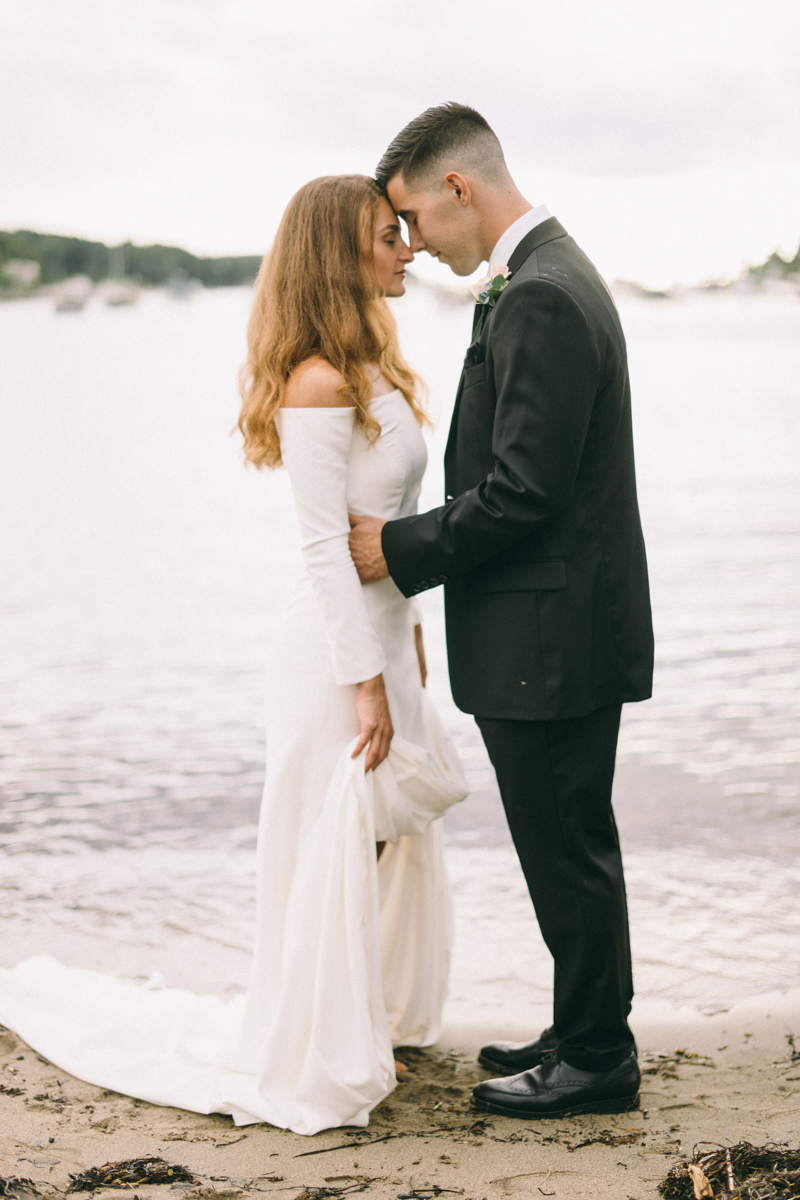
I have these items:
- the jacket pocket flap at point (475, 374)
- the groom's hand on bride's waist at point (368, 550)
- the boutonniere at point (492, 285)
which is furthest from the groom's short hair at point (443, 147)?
the groom's hand on bride's waist at point (368, 550)

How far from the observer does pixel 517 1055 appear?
122 inches

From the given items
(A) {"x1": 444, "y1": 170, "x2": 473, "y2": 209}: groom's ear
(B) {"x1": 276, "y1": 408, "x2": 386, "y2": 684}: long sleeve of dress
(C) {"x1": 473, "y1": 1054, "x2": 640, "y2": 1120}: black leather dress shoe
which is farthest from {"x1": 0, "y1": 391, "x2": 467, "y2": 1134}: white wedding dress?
(A) {"x1": 444, "y1": 170, "x2": 473, "y2": 209}: groom's ear

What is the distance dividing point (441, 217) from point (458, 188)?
8cm

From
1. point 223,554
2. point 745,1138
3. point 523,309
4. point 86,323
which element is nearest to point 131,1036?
point 745,1138

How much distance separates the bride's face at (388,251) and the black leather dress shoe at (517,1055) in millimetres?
2027

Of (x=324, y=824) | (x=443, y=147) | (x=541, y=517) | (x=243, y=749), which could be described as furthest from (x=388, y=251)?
(x=243, y=749)

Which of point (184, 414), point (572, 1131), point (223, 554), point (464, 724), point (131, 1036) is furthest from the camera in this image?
point (184, 414)

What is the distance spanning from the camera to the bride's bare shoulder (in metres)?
2.69

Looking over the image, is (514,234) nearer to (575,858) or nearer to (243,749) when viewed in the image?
(575,858)

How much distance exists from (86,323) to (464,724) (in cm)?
9072

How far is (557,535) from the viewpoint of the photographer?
2.62m

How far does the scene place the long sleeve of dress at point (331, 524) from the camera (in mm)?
2703

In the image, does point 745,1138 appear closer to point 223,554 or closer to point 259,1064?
point 259,1064

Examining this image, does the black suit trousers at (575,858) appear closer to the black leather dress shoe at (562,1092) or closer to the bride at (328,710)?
the black leather dress shoe at (562,1092)
